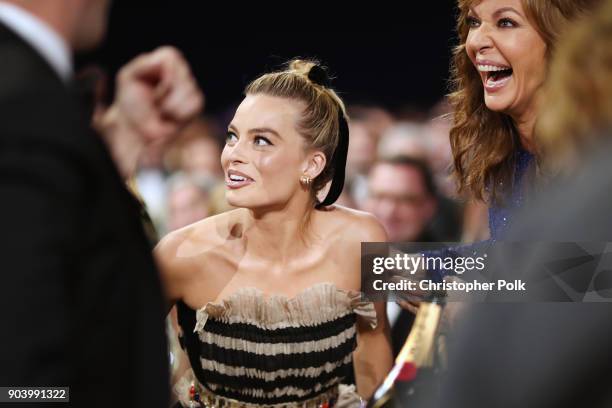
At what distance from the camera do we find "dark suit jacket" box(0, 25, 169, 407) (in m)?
0.67

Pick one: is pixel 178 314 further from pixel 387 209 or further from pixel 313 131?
pixel 387 209

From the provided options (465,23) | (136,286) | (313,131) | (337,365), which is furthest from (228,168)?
(136,286)

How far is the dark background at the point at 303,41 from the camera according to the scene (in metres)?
1.77

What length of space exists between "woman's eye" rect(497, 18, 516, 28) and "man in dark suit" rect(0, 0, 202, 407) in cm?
89

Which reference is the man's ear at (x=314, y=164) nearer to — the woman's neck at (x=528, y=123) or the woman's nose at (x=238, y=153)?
the woman's nose at (x=238, y=153)

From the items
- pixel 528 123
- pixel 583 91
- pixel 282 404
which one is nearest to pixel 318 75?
pixel 528 123

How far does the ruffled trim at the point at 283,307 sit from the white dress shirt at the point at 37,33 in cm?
79

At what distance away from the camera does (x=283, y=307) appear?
152 cm

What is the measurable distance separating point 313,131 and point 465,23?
14.9 inches

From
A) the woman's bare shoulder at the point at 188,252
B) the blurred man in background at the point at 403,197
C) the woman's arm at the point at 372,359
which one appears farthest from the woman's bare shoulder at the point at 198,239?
the blurred man in background at the point at 403,197

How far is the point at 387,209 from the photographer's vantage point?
7.44ft

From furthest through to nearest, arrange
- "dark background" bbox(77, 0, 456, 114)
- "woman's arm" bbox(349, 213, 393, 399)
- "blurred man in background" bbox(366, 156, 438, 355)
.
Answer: "blurred man in background" bbox(366, 156, 438, 355)
"dark background" bbox(77, 0, 456, 114)
"woman's arm" bbox(349, 213, 393, 399)

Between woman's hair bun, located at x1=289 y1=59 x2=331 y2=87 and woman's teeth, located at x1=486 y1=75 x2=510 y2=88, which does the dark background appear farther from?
woman's teeth, located at x1=486 y1=75 x2=510 y2=88

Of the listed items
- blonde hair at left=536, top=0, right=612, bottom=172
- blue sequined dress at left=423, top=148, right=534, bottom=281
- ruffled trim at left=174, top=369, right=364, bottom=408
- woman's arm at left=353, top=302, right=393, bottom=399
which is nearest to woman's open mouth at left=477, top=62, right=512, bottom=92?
blue sequined dress at left=423, top=148, right=534, bottom=281
